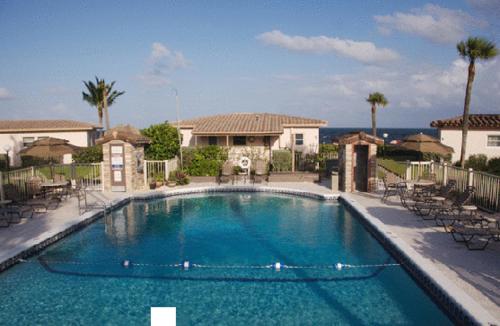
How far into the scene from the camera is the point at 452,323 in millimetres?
6738

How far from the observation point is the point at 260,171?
22.8 meters

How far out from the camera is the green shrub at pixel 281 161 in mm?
23797

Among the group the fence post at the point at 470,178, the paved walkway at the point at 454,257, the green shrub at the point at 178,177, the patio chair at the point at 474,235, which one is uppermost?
the fence post at the point at 470,178

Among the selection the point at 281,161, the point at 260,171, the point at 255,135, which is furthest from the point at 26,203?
the point at 255,135

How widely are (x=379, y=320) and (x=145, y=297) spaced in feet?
15.7

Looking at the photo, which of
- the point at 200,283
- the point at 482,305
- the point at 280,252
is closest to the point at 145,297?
the point at 200,283

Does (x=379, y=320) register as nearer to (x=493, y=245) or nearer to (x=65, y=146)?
(x=493, y=245)

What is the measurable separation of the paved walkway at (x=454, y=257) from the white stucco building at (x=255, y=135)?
13.8m

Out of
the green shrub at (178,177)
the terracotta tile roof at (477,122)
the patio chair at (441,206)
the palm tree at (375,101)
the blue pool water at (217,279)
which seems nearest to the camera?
the blue pool water at (217,279)

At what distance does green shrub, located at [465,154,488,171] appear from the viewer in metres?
25.4

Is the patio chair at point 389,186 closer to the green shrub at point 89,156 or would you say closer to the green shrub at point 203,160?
the green shrub at point 203,160

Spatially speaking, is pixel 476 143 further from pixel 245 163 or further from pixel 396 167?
pixel 245 163

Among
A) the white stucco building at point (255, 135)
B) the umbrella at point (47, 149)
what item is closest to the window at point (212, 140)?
the white stucco building at point (255, 135)

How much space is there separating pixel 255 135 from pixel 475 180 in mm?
15135
